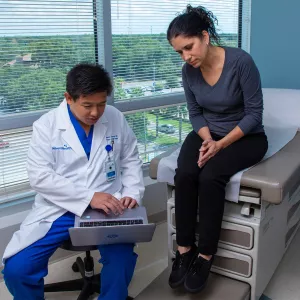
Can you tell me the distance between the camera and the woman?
4.87 ft

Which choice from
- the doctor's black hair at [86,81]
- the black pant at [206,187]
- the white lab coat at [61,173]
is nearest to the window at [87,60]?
the white lab coat at [61,173]

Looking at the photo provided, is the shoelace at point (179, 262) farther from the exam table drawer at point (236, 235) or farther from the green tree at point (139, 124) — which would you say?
the green tree at point (139, 124)

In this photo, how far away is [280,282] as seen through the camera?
75.1 inches

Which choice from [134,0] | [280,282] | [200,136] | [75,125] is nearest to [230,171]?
[200,136]

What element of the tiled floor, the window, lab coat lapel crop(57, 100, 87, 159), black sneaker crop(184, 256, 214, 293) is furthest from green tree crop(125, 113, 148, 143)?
black sneaker crop(184, 256, 214, 293)

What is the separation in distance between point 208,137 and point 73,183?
0.63 meters

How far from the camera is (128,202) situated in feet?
5.22

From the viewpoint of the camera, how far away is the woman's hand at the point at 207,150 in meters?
1.56

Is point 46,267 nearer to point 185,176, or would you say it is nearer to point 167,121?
point 185,176

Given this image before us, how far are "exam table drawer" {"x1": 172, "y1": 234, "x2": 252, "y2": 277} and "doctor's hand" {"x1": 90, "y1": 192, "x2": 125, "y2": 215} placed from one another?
0.49 meters

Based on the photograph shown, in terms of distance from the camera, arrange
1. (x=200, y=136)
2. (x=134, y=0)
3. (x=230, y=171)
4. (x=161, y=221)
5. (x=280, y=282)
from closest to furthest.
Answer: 1. (x=230, y=171)
2. (x=200, y=136)
3. (x=280, y=282)
4. (x=134, y=0)
5. (x=161, y=221)

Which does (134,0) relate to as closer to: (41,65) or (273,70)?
(41,65)

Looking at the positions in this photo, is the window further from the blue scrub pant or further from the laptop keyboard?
the laptop keyboard

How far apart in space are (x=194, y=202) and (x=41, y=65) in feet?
3.65
